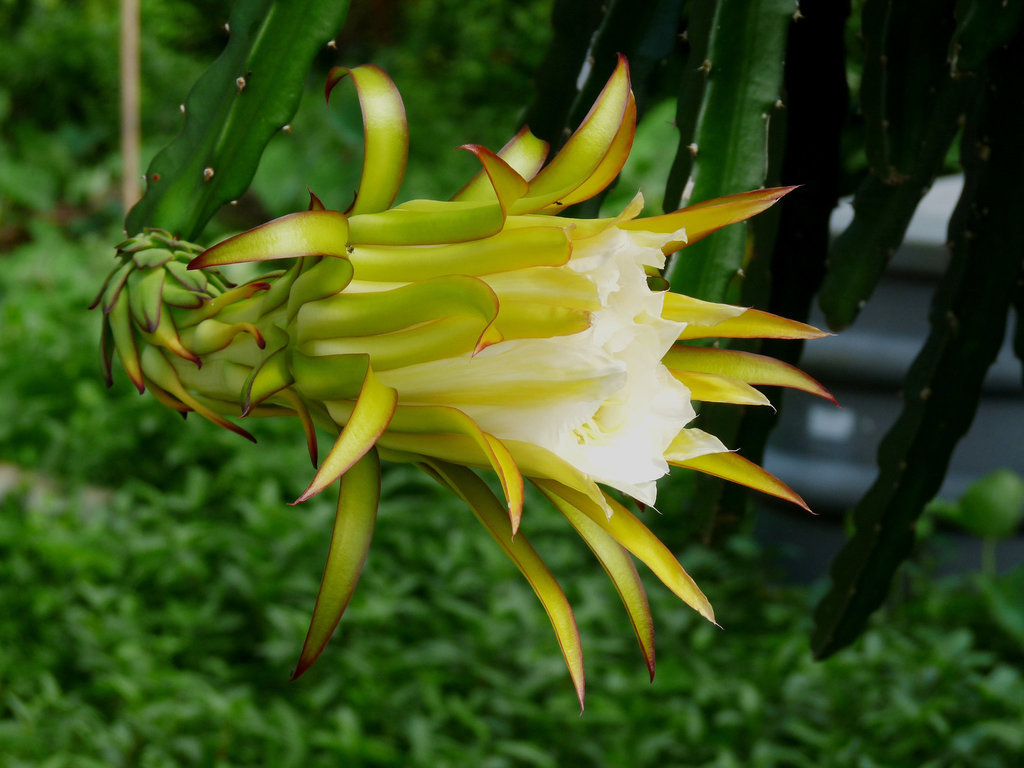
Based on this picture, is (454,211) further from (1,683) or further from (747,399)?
(1,683)

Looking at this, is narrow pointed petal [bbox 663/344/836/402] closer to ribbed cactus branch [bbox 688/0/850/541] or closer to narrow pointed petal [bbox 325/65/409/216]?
narrow pointed petal [bbox 325/65/409/216]

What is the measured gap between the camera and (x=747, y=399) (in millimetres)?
377

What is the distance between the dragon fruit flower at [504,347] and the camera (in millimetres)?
330

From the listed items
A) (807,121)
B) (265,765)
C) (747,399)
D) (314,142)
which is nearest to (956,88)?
(807,121)

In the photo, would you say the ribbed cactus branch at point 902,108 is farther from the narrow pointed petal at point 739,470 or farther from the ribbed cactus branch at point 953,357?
the narrow pointed petal at point 739,470

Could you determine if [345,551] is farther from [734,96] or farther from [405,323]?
[734,96]

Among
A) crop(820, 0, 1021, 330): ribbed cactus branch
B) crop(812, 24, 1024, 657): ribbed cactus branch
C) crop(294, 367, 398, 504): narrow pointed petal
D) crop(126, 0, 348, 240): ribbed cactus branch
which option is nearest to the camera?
crop(294, 367, 398, 504): narrow pointed petal

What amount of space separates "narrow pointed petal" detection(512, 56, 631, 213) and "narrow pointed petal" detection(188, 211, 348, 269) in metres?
0.07

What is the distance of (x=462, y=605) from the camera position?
5.43ft

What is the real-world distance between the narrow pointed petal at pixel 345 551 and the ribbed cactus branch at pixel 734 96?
10.8 inches

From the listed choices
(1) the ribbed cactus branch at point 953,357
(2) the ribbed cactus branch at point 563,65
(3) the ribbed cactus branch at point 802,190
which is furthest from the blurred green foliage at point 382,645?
(2) the ribbed cactus branch at point 563,65

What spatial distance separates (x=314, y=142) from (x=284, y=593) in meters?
2.38

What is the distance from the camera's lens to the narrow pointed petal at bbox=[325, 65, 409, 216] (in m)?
0.38

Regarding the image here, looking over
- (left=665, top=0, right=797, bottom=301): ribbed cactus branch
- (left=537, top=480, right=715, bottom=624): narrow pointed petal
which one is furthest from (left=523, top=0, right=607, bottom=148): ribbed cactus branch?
(left=537, top=480, right=715, bottom=624): narrow pointed petal
